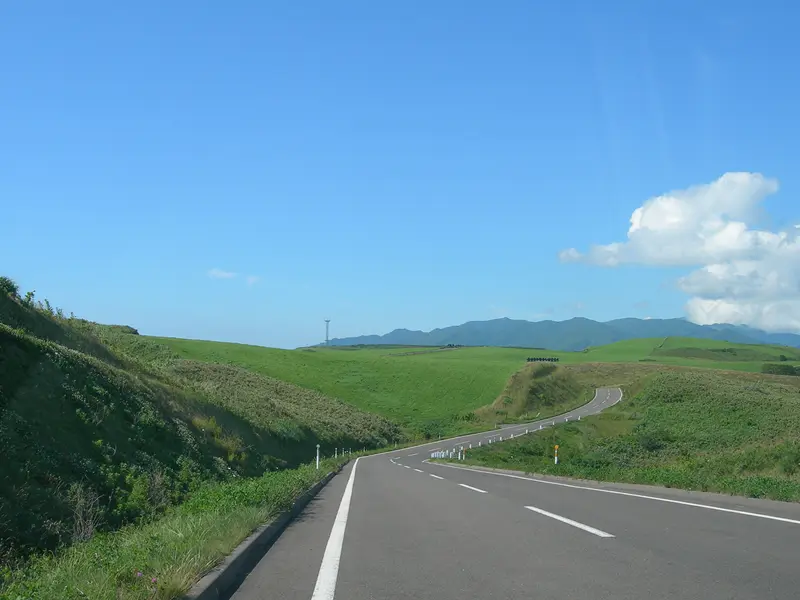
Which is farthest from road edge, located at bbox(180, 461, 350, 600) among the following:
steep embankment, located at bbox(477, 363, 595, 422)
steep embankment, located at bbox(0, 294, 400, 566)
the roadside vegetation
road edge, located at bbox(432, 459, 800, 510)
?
steep embankment, located at bbox(477, 363, 595, 422)

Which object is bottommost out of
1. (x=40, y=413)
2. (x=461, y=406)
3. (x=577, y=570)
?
(x=461, y=406)

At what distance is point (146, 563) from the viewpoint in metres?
6.69

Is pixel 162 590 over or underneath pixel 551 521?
over

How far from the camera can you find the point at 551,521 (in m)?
11.1

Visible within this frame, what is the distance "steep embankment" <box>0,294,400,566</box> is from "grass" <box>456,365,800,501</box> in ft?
41.0

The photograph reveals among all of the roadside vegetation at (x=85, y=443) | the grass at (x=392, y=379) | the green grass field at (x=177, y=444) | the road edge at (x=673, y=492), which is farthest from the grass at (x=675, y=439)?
the grass at (x=392, y=379)

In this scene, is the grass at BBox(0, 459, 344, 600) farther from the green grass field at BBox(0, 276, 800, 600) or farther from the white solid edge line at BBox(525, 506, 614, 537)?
the white solid edge line at BBox(525, 506, 614, 537)

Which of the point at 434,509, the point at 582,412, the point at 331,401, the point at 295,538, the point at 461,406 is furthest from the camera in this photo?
the point at 461,406

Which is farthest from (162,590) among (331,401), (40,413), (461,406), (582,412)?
(461,406)

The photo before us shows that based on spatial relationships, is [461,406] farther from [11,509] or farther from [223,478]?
[11,509]

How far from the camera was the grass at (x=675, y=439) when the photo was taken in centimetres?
2012

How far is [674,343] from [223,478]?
196 m

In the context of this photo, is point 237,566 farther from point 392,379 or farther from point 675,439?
point 392,379

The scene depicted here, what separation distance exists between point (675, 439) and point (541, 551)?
4875cm
